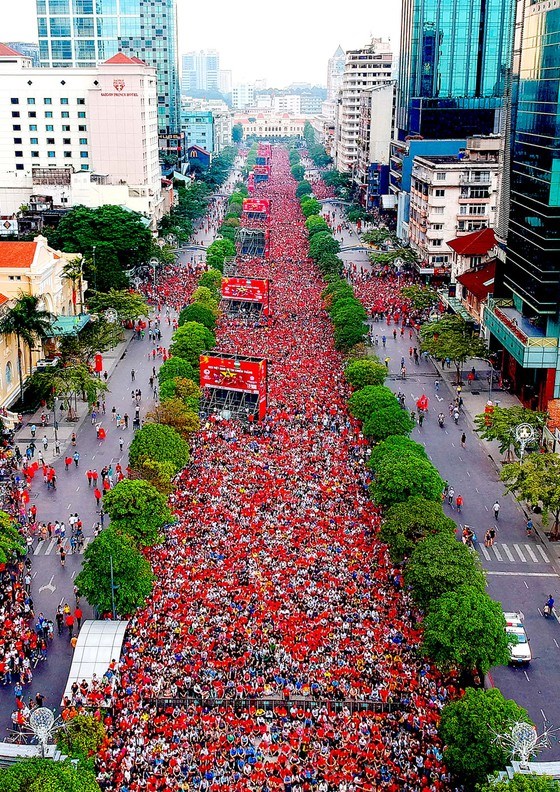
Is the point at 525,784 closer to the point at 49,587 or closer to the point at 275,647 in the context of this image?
the point at 275,647

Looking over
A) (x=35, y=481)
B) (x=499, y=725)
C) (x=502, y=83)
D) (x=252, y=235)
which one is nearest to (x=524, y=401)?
(x=35, y=481)

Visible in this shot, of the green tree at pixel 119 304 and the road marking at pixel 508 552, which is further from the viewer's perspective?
the green tree at pixel 119 304

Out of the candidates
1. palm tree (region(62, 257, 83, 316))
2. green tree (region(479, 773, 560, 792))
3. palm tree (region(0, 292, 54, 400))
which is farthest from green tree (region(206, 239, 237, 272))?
green tree (region(479, 773, 560, 792))

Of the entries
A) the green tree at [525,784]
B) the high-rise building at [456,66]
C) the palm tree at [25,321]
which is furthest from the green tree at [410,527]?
the high-rise building at [456,66]

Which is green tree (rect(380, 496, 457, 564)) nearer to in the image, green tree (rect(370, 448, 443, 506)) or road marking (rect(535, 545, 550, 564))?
green tree (rect(370, 448, 443, 506))

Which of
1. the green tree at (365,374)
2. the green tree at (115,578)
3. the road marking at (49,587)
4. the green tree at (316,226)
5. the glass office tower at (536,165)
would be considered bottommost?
Result: the road marking at (49,587)

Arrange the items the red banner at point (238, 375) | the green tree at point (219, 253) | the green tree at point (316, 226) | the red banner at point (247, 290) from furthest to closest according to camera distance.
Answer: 1. the green tree at point (316, 226)
2. the green tree at point (219, 253)
3. the red banner at point (247, 290)
4. the red banner at point (238, 375)

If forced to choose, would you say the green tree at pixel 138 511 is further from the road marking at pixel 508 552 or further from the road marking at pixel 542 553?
the road marking at pixel 542 553
